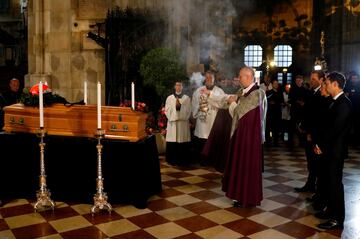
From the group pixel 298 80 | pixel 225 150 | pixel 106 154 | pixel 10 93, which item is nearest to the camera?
pixel 106 154

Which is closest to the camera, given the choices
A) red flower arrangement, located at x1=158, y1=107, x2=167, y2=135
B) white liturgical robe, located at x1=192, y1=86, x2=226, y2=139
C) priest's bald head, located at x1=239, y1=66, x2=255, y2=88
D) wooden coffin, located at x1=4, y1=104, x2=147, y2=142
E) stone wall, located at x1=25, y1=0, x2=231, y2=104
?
wooden coffin, located at x1=4, y1=104, x2=147, y2=142

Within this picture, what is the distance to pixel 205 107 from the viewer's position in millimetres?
8023

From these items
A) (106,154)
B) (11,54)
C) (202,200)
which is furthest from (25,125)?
(11,54)

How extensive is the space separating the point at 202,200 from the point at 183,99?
113 inches

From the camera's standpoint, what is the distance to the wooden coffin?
5.07m

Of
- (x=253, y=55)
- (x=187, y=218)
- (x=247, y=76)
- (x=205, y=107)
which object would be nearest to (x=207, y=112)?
(x=205, y=107)

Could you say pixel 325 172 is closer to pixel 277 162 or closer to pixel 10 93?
pixel 277 162

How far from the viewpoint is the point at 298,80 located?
9352mm

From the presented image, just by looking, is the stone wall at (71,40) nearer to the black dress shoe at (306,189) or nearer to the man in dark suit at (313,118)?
the man in dark suit at (313,118)

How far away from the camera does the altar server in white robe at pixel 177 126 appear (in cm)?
798

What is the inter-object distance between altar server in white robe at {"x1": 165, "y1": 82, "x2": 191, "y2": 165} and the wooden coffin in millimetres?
2675

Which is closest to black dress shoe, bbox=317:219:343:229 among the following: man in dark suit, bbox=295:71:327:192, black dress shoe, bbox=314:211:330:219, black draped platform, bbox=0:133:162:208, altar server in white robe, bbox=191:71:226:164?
black dress shoe, bbox=314:211:330:219

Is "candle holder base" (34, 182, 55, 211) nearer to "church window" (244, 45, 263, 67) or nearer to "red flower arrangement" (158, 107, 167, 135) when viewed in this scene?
"red flower arrangement" (158, 107, 167, 135)

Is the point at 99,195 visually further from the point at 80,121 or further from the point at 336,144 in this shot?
the point at 336,144
